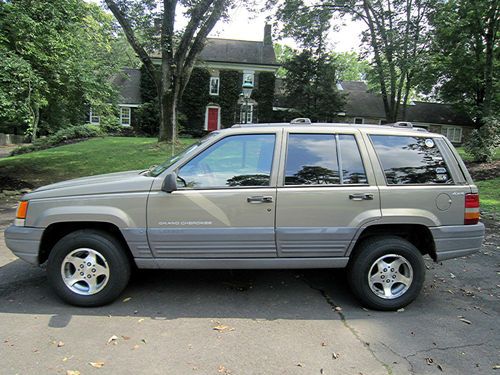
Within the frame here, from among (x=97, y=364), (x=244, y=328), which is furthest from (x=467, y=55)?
(x=97, y=364)

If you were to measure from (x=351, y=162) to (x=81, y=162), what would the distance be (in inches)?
573

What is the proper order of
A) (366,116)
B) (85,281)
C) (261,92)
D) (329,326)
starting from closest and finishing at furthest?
1. (329,326)
2. (85,281)
3. (261,92)
4. (366,116)

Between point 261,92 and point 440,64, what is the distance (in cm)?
1514

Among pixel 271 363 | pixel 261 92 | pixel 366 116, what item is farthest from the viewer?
pixel 366 116

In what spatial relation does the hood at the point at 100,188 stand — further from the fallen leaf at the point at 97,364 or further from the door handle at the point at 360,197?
the door handle at the point at 360,197

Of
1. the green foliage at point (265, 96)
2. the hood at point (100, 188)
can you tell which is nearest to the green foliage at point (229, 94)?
the green foliage at point (265, 96)

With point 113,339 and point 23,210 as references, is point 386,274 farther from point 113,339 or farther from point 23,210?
point 23,210

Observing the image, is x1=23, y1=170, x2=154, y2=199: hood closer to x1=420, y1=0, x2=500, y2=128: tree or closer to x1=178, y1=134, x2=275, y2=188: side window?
x1=178, y1=134, x2=275, y2=188: side window

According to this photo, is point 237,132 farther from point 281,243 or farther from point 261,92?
point 261,92

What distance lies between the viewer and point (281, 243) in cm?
423

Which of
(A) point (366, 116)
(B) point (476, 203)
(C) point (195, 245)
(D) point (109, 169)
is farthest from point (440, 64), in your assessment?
(C) point (195, 245)

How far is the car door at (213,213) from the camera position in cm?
414

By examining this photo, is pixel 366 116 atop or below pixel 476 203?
atop

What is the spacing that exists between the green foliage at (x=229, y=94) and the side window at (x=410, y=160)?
32.5 meters
